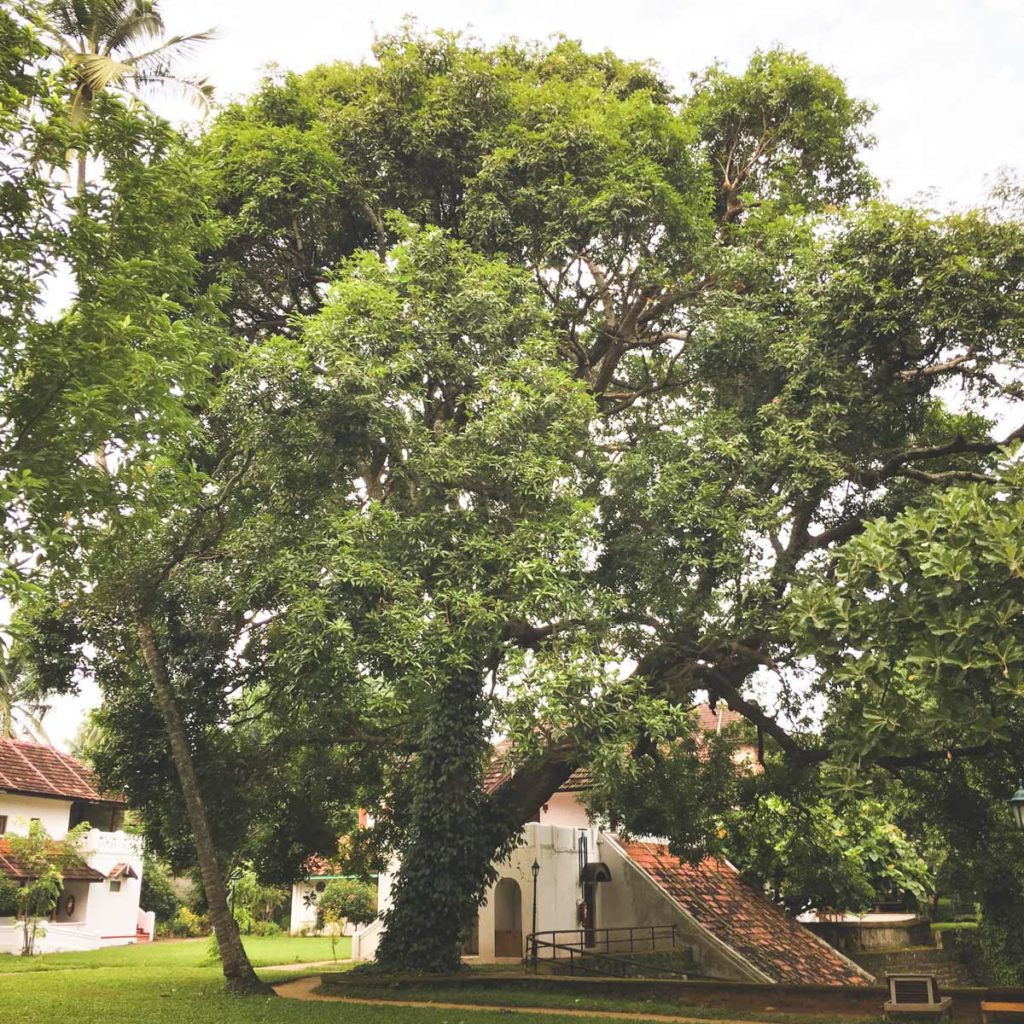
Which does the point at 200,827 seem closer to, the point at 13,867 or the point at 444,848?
the point at 444,848

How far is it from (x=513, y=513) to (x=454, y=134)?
6750mm

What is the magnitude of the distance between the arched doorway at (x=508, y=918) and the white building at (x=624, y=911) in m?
0.02

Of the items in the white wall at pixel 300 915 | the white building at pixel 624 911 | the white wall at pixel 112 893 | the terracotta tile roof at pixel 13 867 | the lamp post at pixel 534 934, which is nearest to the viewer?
the lamp post at pixel 534 934

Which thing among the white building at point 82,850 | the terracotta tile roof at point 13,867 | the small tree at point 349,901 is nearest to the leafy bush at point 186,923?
the white building at point 82,850

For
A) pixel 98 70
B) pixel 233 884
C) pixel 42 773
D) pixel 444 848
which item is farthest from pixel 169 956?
pixel 98 70

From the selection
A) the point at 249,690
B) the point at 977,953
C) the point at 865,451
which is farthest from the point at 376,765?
the point at 977,953

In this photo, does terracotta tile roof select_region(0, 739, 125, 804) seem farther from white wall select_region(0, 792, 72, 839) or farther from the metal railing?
the metal railing

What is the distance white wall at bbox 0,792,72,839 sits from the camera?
2958 cm

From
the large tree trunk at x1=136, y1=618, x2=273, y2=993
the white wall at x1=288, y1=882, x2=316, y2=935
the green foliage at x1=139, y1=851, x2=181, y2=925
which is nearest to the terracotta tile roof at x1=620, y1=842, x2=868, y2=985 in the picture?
the large tree trunk at x1=136, y1=618, x2=273, y2=993

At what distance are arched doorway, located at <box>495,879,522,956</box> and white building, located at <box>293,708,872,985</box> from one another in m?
0.02

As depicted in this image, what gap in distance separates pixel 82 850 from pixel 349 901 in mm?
9018

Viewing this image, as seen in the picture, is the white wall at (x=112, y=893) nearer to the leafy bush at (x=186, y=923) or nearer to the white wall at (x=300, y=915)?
the leafy bush at (x=186, y=923)

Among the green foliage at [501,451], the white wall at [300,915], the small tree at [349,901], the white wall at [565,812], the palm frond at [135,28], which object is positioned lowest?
the white wall at [300,915]

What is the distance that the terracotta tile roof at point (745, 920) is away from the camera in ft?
66.5
